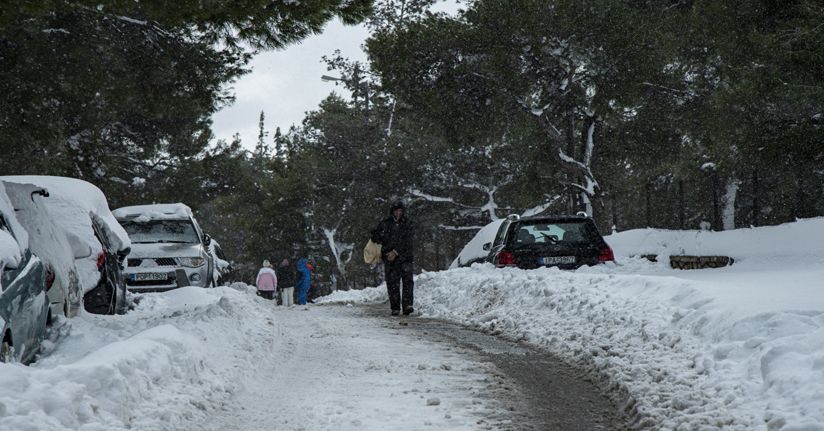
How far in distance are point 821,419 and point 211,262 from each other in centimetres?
1551

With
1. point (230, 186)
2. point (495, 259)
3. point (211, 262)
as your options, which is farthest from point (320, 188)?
point (495, 259)

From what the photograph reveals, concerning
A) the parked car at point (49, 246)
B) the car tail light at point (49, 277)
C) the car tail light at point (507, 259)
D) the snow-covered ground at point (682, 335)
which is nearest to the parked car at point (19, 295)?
the car tail light at point (49, 277)

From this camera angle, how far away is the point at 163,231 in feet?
59.4

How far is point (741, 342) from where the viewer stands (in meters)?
6.03

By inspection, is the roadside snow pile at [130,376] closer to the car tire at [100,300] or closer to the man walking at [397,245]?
the car tire at [100,300]

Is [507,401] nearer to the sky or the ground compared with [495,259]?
nearer to the ground

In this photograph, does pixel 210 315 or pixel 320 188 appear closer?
pixel 210 315

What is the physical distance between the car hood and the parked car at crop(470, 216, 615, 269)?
6.48m

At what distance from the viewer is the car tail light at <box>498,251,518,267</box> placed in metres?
14.6

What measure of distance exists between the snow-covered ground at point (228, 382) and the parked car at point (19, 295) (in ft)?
0.87

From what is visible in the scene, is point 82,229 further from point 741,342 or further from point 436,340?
point 741,342

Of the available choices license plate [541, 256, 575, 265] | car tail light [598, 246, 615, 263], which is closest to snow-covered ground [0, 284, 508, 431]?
license plate [541, 256, 575, 265]

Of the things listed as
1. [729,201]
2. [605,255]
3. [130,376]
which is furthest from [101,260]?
[729,201]

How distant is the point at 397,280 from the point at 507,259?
1.91 meters
